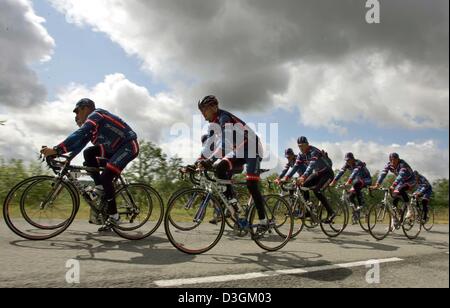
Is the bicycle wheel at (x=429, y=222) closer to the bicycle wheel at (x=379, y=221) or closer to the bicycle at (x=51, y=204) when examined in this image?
the bicycle wheel at (x=379, y=221)

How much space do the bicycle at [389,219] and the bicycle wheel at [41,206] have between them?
7.26m

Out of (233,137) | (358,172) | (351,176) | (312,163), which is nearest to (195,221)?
(233,137)

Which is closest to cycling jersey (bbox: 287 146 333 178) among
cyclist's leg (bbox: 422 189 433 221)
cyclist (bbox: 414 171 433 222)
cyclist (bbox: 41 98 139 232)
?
cyclist (bbox: 41 98 139 232)

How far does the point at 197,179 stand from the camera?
18.0ft

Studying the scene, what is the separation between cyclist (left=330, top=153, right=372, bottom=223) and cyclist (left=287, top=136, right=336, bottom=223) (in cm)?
176

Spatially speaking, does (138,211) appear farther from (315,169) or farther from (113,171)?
Result: (315,169)

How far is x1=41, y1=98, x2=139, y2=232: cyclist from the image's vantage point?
5297mm

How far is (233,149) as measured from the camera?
5.39 meters

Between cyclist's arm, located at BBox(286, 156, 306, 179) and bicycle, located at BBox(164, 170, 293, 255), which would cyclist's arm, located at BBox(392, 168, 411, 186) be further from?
bicycle, located at BBox(164, 170, 293, 255)

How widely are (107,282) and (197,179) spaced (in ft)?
8.05

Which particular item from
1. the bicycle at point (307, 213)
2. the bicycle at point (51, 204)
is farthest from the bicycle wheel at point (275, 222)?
the bicycle at point (51, 204)
